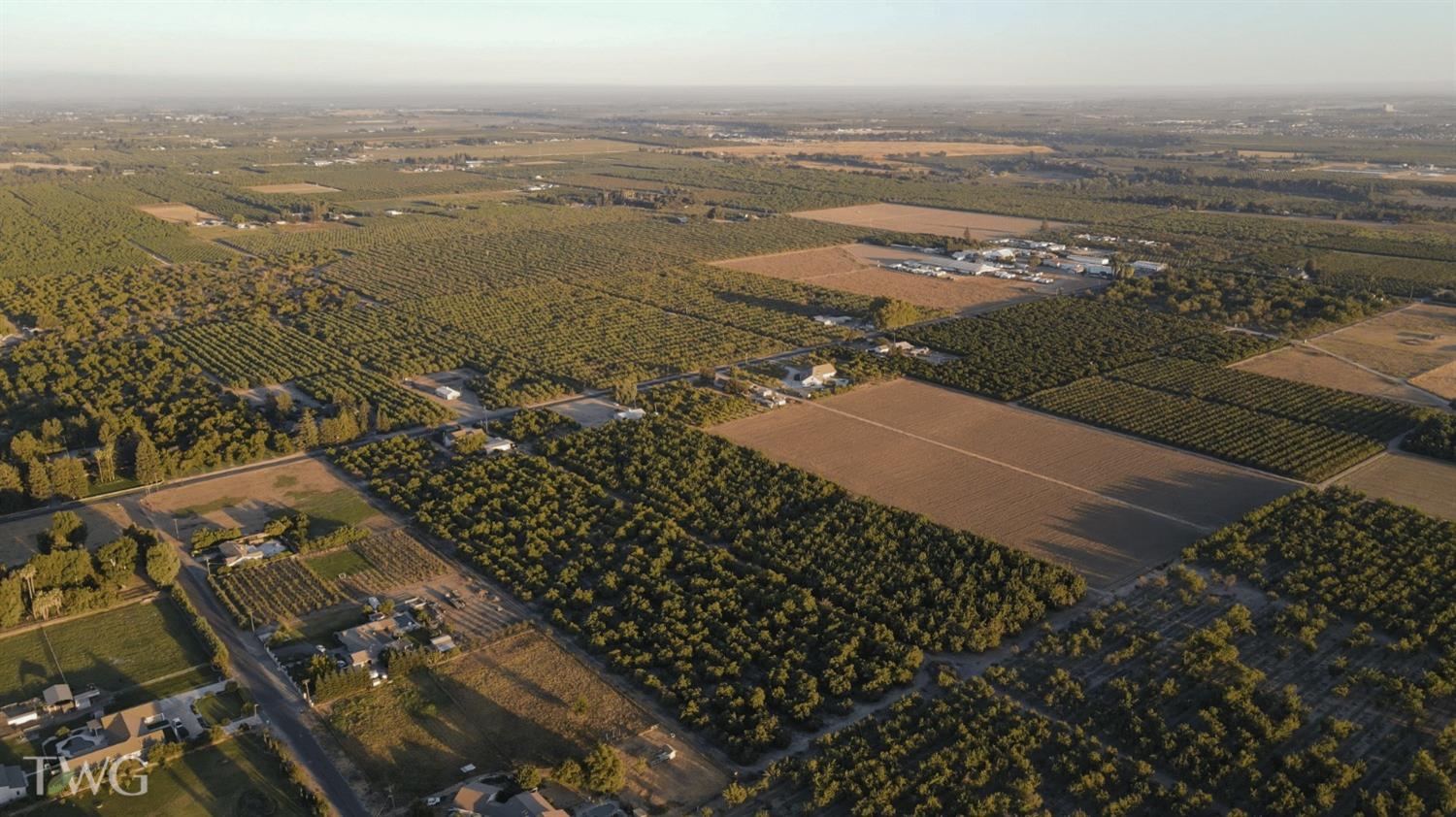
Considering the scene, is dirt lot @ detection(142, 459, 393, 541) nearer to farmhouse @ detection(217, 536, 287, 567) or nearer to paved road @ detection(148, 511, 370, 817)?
farmhouse @ detection(217, 536, 287, 567)

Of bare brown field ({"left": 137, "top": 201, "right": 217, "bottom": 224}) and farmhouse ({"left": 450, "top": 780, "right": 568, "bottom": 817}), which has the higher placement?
bare brown field ({"left": 137, "top": 201, "right": 217, "bottom": 224})

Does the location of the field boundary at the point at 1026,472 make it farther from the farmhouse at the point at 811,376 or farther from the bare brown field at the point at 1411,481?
the bare brown field at the point at 1411,481

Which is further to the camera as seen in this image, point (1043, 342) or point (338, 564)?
point (1043, 342)

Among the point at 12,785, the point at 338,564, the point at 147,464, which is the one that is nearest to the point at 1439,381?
the point at 338,564

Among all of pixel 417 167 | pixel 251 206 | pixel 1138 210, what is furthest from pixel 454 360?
pixel 417 167

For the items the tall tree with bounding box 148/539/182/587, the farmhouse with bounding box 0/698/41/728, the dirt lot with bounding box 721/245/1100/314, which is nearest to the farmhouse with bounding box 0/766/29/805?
the farmhouse with bounding box 0/698/41/728

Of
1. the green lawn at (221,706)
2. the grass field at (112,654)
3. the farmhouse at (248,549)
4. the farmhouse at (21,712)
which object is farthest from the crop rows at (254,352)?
the green lawn at (221,706)

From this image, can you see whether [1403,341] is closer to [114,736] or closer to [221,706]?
[221,706]
